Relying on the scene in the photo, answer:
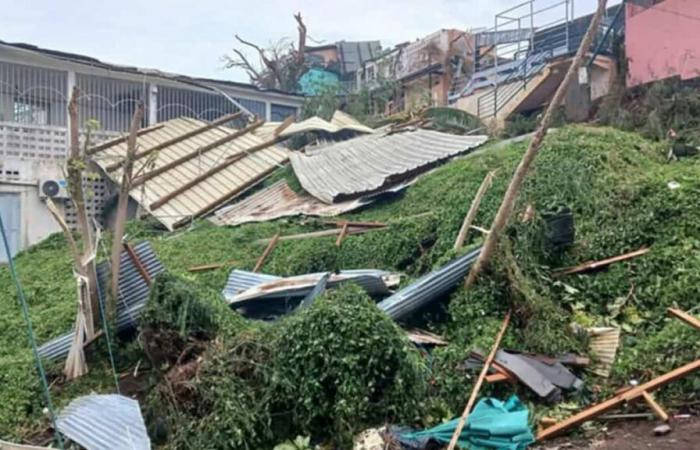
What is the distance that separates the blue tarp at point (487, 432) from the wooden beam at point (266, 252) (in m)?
4.65

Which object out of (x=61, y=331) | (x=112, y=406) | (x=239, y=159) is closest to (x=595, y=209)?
(x=112, y=406)

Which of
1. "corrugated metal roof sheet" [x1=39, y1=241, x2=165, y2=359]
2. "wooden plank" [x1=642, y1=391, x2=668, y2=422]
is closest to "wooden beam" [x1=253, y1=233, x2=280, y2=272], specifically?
"corrugated metal roof sheet" [x1=39, y1=241, x2=165, y2=359]

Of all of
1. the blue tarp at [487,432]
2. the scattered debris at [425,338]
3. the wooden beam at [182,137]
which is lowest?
the blue tarp at [487,432]

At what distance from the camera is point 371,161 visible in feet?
41.1

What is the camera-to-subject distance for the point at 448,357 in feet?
20.4

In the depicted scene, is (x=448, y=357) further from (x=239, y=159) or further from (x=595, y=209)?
(x=239, y=159)

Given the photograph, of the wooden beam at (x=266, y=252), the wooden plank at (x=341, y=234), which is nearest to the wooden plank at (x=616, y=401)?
the wooden plank at (x=341, y=234)

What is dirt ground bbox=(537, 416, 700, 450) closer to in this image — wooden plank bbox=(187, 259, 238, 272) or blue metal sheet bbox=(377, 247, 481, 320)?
blue metal sheet bbox=(377, 247, 481, 320)

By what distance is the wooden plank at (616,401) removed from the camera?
17.1ft

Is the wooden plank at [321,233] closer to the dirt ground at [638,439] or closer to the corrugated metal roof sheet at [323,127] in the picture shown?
the dirt ground at [638,439]

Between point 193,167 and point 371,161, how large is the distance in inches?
161

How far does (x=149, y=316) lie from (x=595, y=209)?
496 cm

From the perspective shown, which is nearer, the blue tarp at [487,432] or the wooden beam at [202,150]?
the blue tarp at [487,432]

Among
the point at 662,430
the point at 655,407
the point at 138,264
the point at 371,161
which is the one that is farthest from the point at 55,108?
the point at 662,430
